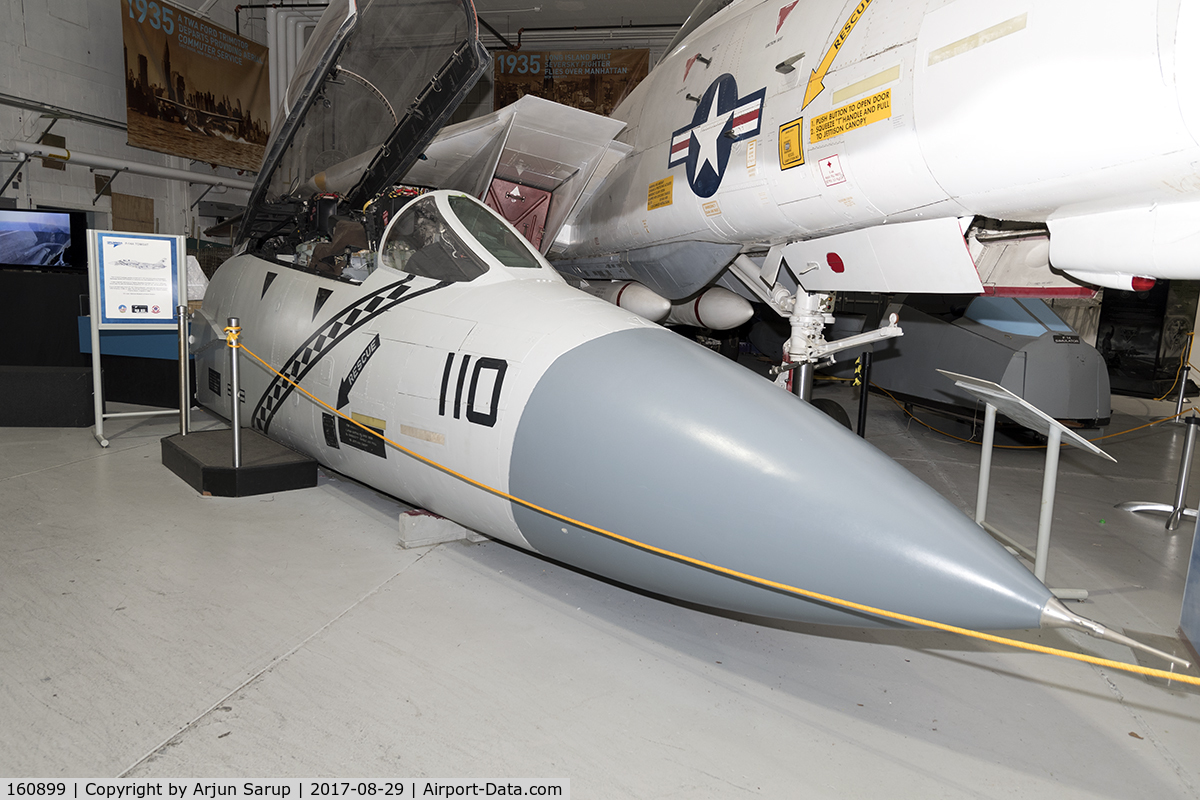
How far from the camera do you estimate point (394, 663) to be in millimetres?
2801

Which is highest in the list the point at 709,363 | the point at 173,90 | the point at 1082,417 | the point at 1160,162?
the point at 173,90

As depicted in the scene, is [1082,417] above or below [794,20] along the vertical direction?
below

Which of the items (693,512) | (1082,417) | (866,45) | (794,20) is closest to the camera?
(693,512)

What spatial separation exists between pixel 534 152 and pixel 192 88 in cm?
1034

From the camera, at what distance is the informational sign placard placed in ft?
19.4

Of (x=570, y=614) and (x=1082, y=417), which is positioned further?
(x=1082, y=417)

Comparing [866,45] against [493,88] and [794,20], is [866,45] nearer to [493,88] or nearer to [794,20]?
[794,20]

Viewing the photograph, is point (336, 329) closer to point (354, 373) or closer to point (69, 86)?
point (354, 373)

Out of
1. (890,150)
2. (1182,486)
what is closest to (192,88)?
(890,150)

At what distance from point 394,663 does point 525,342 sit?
1.37m

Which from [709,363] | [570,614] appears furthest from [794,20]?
[570,614]

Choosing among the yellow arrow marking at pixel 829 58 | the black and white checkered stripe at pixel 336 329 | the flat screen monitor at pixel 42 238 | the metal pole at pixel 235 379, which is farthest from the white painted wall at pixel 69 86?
the yellow arrow marking at pixel 829 58

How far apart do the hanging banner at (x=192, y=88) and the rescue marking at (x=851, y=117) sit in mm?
12831

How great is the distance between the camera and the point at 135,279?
6.10 meters
